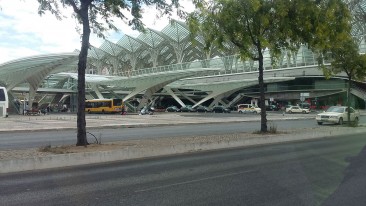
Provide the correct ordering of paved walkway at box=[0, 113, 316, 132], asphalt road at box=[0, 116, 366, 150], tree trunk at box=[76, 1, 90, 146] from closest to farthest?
tree trunk at box=[76, 1, 90, 146] → asphalt road at box=[0, 116, 366, 150] → paved walkway at box=[0, 113, 316, 132]

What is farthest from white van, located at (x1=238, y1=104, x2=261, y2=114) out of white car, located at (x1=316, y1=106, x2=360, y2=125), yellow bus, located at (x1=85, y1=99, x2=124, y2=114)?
white car, located at (x1=316, y1=106, x2=360, y2=125)

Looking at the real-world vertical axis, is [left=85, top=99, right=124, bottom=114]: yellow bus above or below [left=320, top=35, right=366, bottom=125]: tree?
below

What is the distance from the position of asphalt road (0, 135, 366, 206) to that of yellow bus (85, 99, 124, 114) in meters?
61.3

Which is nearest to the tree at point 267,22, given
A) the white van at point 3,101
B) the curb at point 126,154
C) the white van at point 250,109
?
the curb at point 126,154

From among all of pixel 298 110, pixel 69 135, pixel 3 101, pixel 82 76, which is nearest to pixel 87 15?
pixel 82 76

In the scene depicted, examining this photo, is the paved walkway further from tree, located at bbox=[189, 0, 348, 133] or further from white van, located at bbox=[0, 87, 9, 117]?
tree, located at bbox=[189, 0, 348, 133]

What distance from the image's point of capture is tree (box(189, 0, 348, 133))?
53.3 ft

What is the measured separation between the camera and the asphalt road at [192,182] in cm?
661

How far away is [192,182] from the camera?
815cm

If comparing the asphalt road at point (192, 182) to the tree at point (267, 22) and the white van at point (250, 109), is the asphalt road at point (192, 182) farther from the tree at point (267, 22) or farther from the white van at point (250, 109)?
the white van at point (250, 109)

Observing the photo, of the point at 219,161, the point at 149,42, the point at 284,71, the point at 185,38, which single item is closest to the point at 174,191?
the point at 219,161

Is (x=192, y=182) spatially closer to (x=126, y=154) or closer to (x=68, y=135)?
(x=126, y=154)

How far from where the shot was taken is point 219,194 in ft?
23.0

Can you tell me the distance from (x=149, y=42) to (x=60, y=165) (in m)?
113
